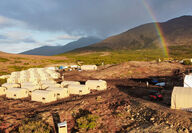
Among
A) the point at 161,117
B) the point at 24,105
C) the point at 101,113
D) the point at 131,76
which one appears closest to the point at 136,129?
the point at 161,117

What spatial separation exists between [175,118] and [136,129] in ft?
11.0

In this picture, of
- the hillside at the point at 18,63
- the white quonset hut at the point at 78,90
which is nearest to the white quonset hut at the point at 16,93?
the white quonset hut at the point at 78,90

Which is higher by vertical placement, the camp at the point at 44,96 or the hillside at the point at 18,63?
the hillside at the point at 18,63

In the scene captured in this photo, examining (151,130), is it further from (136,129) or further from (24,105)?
(24,105)

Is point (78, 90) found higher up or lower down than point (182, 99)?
Result: lower down

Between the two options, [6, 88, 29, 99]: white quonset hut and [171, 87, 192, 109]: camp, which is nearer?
[171, 87, 192, 109]: camp

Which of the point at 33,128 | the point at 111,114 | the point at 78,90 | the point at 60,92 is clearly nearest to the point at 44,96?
the point at 60,92

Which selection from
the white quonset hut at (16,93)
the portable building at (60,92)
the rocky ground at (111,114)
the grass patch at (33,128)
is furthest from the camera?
the white quonset hut at (16,93)

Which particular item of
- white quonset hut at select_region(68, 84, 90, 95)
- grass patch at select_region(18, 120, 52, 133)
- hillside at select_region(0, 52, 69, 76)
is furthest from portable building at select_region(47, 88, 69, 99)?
hillside at select_region(0, 52, 69, 76)

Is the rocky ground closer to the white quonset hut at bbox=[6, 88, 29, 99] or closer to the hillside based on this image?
the white quonset hut at bbox=[6, 88, 29, 99]

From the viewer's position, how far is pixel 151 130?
35.6 ft

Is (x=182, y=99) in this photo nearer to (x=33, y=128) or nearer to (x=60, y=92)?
(x=33, y=128)

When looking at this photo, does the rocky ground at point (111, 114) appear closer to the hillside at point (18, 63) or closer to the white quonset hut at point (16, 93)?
the white quonset hut at point (16, 93)

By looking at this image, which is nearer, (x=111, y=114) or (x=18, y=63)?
(x=111, y=114)
